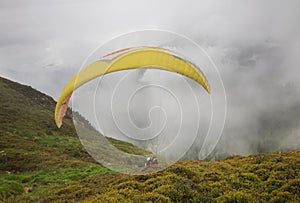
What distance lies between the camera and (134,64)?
7898 millimetres

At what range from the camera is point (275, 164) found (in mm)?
13469

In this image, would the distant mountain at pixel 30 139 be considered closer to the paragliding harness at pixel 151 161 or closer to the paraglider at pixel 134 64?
the paraglider at pixel 134 64

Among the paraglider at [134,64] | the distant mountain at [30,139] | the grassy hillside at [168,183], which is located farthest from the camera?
the distant mountain at [30,139]

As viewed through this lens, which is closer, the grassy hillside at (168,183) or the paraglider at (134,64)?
the paraglider at (134,64)

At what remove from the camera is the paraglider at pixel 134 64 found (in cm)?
767

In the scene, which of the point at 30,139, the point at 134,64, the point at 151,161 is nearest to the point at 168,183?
the point at 151,161

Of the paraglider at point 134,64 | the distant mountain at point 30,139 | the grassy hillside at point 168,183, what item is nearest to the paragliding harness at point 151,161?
the grassy hillside at point 168,183

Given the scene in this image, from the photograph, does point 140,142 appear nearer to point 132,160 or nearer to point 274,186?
point 132,160

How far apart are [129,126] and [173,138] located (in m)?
1.78

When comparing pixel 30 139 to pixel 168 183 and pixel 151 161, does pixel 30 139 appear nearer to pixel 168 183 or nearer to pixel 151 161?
pixel 151 161

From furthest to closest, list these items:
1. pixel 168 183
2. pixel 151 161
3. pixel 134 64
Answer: pixel 168 183, pixel 151 161, pixel 134 64

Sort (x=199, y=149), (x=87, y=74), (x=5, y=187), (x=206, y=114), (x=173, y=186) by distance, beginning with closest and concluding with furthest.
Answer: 1. (x=87, y=74)
2. (x=206, y=114)
3. (x=199, y=149)
4. (x=173, y=186)
5. (x=5, y=187)

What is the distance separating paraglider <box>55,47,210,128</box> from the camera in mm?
7668

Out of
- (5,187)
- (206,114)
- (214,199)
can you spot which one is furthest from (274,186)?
(5,187)
